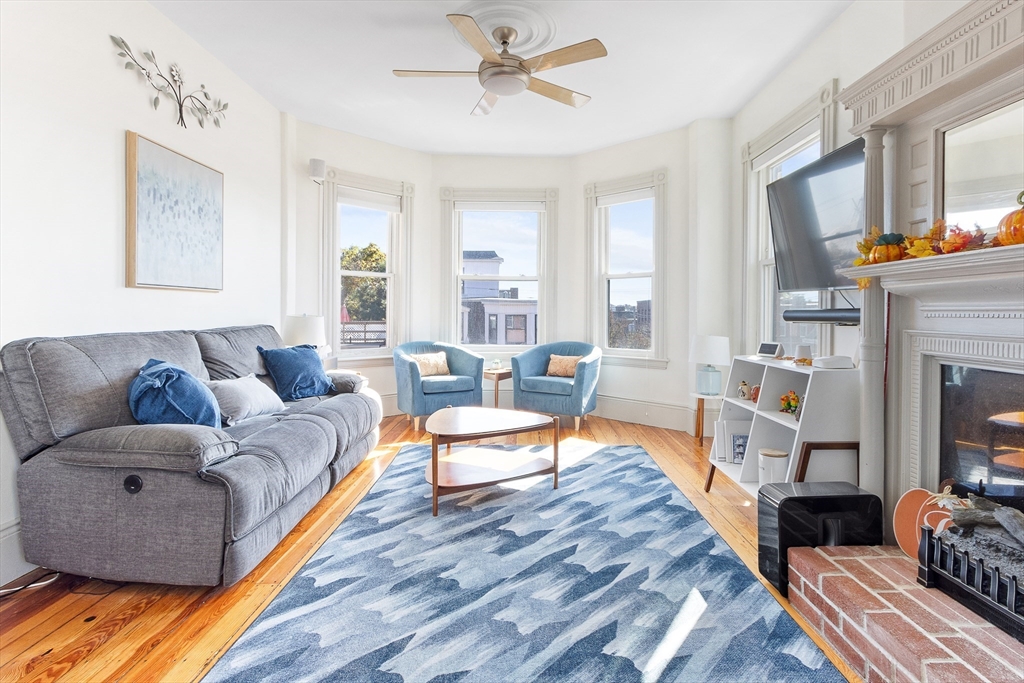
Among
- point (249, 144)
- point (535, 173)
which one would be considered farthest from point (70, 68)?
point (535, 173)

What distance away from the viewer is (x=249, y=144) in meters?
3.98

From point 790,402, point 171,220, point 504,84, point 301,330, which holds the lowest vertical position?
point 790,402

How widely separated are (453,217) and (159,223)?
3016 mm

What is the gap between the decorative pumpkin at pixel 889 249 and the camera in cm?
190

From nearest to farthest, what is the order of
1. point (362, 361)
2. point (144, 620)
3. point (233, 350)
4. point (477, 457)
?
point (144, 620), point (233, 350), point (477, 457), point (362, 361)

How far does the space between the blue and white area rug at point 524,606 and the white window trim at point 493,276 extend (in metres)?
2.88

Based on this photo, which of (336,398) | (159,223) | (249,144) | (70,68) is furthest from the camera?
(249,144)

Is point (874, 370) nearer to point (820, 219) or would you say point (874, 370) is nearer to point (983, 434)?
point (983, 434)

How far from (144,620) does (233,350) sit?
182 centimetres

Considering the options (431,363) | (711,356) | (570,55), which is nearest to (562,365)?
(431,363)

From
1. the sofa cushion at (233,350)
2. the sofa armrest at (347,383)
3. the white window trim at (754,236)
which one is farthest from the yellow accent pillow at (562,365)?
the sofa cushion at (233,350)

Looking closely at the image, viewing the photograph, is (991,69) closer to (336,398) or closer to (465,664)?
(465,664)

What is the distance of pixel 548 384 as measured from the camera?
15.6 feet

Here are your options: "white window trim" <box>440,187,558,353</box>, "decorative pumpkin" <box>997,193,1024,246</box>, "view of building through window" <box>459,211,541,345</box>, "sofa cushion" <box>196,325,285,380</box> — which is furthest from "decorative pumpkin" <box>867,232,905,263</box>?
"view of building through window" <box>459,211,541,345</box>
